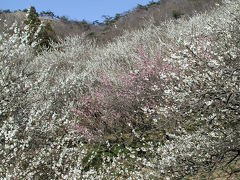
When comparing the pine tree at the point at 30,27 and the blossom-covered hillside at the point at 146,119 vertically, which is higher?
the pine tree at the point at 30,27

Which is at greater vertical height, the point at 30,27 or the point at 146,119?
the point at 30,27

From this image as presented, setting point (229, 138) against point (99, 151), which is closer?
point (229, 138)

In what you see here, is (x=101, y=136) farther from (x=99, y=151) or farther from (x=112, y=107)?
(x=112, y=107)

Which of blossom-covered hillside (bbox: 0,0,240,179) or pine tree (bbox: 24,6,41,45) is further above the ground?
pine tree (bbox: 24,6,41,45)

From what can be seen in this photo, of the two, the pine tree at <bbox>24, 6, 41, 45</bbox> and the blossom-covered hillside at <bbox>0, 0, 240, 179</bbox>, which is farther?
the pine tree at <bbox>24, 6, 41, 45</bbox>

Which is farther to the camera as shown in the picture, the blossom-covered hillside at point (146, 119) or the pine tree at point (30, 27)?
the pine tree at point (30, 27)

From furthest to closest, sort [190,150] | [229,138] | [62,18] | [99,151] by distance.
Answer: [62,18] < [99,151] < [190,150] < [229,138]

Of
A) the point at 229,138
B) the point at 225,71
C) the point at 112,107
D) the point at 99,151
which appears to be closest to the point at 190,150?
the point at 229,138

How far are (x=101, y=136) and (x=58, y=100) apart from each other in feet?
5.22

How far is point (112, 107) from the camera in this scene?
1046 centimetres

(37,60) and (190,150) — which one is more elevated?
(37,60)

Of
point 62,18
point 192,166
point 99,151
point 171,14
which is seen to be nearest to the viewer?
point 192,166

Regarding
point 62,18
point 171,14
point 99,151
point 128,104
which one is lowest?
point 99,151

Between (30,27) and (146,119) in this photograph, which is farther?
(30,27)
